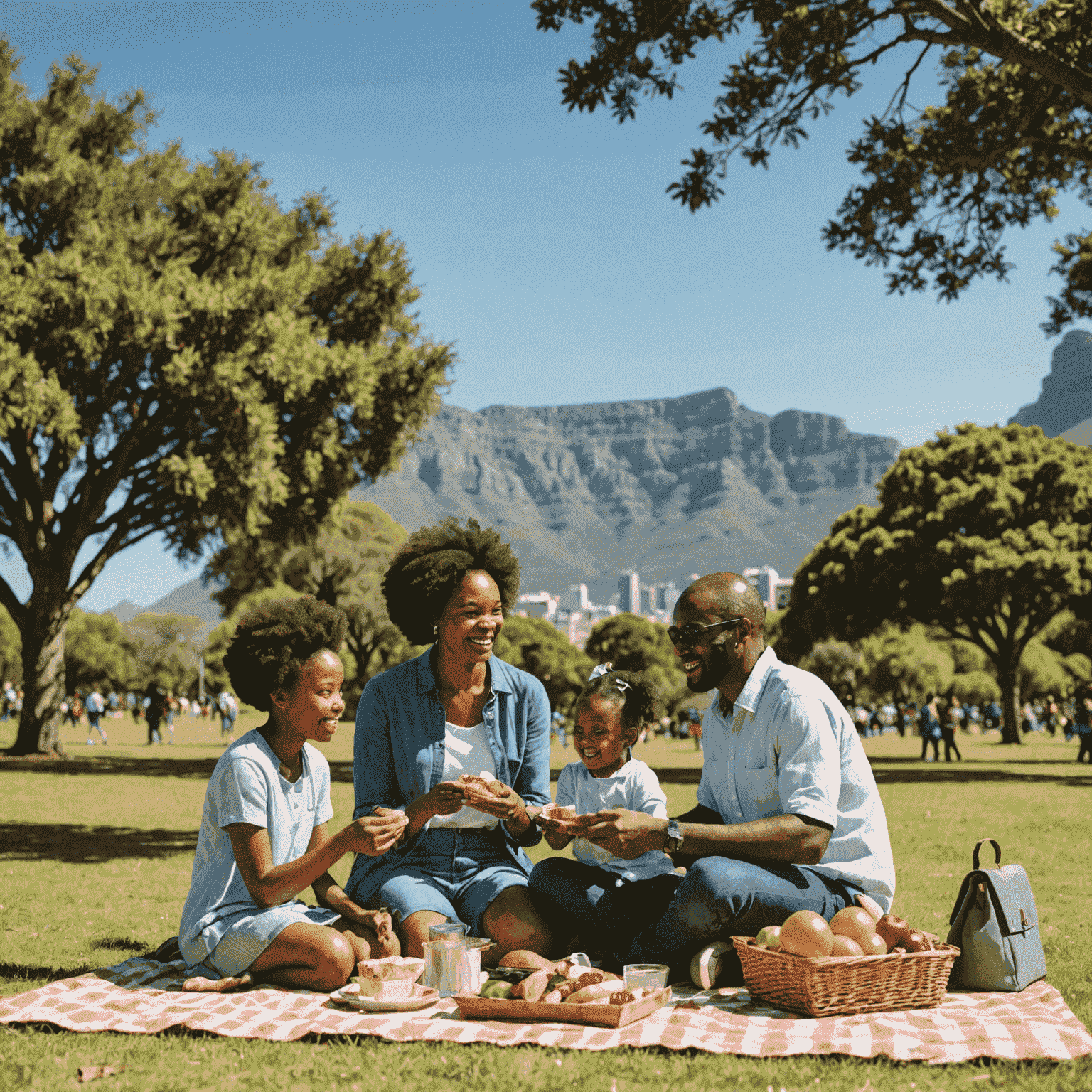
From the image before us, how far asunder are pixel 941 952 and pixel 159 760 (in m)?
26.2

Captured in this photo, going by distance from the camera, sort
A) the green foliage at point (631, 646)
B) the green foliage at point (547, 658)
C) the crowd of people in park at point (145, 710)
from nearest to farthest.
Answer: the crowd of people in park at point (145, 710)
the green foliage at point (547, 658)
the green foliage at point (631, 646)

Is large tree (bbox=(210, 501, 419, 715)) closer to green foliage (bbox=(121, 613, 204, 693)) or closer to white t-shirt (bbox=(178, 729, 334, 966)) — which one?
white t-shirt (bbox=(178, 729, 334, 966))

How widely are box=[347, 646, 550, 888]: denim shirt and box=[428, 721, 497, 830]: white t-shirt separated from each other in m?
0.03

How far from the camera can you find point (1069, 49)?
10.4 metres

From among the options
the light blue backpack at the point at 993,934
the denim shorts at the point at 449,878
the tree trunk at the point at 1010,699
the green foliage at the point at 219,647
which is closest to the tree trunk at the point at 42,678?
the denim shorts at the point at 449,878

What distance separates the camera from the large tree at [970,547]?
95.7 feet

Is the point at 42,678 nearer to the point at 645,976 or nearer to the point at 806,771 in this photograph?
the point at 645,976

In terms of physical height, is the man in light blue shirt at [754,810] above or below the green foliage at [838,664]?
below

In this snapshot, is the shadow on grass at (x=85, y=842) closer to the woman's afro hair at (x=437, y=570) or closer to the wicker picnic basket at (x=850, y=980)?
the woman's afro hair at (x=437, y=570)

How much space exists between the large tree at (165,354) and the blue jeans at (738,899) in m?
18.3

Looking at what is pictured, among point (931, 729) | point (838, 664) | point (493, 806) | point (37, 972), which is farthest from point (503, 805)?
point (838, 664)

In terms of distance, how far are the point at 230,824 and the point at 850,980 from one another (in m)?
2.79

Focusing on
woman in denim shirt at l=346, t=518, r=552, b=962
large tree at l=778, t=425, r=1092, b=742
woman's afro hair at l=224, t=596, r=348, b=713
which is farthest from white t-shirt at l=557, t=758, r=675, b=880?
large tree at l=778, t=425, r=1092, b=742

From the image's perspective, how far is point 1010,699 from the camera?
3538cm
